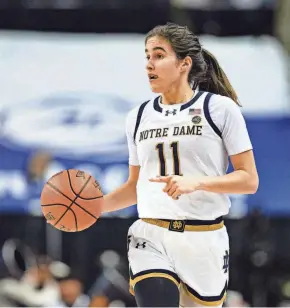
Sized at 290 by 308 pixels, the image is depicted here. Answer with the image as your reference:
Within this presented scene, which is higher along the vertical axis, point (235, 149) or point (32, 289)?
point (235, 149)

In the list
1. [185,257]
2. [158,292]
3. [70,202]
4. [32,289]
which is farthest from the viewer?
[32,289]

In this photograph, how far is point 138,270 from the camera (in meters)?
3.92

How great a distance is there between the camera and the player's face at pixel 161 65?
4.07m

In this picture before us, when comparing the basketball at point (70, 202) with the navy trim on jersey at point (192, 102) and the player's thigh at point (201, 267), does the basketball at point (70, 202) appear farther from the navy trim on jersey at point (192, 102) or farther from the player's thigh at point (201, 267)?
the navy trim on jersey at point (192, 102)

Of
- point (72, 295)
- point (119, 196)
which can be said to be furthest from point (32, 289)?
point (119, 196)

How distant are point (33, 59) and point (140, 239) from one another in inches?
305

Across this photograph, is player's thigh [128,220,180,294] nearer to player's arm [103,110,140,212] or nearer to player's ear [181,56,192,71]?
player's arm [103,110,140,212]

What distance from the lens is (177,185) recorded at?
3.66 meters

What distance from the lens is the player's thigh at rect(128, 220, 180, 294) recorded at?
389 cm

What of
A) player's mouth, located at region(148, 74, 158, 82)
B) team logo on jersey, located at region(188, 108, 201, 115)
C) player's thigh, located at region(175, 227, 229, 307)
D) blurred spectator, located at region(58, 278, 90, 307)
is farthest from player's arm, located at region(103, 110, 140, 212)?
blurred spectator, located at region(58, 278, 90, 307)

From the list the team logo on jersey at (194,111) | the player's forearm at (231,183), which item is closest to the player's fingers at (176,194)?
the player's forearm at (231,183)

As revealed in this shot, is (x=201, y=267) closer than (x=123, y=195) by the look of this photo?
Yes

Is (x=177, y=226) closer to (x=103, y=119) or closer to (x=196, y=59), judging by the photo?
(x=196, y=59)

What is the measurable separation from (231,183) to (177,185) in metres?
0.32
